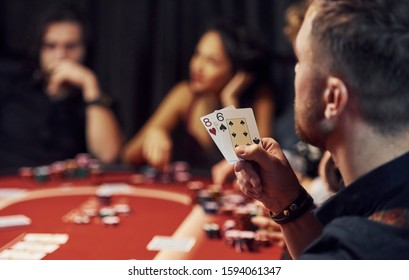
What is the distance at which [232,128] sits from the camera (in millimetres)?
1355

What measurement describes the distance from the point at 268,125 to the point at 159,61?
Result: 96cm

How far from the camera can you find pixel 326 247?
3.37 feet

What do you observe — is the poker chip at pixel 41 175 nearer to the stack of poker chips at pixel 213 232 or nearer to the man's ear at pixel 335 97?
the stack of poker chips at pixel 213 232

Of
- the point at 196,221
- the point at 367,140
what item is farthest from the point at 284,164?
the point at 196,221

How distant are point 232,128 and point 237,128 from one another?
0.01 m

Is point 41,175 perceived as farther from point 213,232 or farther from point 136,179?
point 213,232

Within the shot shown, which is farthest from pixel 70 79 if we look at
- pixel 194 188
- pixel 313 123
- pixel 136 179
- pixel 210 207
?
pixel 313 123

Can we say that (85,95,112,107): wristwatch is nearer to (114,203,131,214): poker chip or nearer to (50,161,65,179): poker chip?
(50,161,65,179): poker chip

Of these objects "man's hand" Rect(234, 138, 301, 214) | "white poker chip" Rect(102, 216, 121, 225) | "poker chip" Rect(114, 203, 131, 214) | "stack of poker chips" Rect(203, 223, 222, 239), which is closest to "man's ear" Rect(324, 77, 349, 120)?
"man's hand" Rect(234, 138, 301, 214)

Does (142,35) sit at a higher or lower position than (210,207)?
higher

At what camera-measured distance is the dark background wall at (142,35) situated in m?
3.86

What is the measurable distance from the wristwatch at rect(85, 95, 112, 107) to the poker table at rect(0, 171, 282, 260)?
95 centimetres

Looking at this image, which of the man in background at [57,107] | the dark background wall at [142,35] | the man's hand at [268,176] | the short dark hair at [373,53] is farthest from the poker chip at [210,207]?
the dark background wall at [142,35]

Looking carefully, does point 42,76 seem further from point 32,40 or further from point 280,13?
point 280,13
